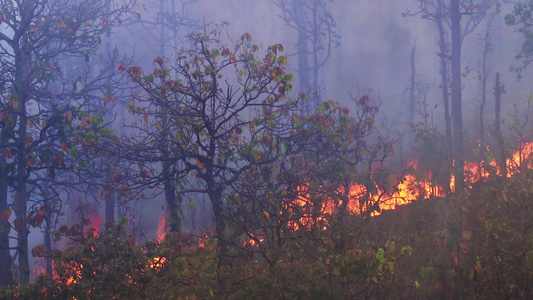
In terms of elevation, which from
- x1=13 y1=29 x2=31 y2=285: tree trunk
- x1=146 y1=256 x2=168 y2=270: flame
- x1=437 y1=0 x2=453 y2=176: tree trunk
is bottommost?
x1=146 y1=256 x2=168 y2=270: flame

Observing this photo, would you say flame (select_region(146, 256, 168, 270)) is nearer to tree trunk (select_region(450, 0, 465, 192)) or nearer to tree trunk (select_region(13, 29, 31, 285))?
tree trunk (select_region(13, 29, 31, 285))

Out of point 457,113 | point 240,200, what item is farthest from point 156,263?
point 457,113

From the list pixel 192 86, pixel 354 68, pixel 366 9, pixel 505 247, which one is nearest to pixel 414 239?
pixel 505 247

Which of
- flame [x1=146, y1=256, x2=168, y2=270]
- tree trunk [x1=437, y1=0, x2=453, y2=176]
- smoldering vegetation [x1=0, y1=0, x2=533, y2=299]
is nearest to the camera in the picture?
smoldering vegetation [x1=0, y1=0, x2=533, y2=299]

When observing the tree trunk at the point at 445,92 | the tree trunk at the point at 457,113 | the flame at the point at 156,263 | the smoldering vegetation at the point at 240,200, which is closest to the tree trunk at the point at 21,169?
the smoldering vegetation at the point at 240,200

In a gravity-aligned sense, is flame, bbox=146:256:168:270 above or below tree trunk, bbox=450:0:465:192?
below

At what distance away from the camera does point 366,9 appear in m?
57.4

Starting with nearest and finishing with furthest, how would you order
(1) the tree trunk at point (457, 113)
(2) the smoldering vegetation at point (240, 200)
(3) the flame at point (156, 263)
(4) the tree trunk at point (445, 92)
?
(2) the smoldering vegetation at point (240, 200) < (3) the flame at point (156, 263) < (1) the tree trunk at point (457, 113) < (4) the tree trunk at point (445, 92)

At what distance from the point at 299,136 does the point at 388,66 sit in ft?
150

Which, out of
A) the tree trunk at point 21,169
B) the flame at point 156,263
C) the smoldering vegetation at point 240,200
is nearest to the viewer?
the smoldering vegetation at point 240,200

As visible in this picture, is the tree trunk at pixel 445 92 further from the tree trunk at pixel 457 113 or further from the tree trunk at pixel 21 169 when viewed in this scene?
the tree trunk at pixel 21 169

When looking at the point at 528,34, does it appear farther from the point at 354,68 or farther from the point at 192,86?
the point at 354,68

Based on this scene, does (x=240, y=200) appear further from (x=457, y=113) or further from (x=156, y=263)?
(x=457, y=113)

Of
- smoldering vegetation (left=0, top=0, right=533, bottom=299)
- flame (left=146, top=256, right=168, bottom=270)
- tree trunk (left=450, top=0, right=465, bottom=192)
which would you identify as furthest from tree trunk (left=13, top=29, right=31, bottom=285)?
tree trunk (left=450, top=0, right=465, bottom=192)
